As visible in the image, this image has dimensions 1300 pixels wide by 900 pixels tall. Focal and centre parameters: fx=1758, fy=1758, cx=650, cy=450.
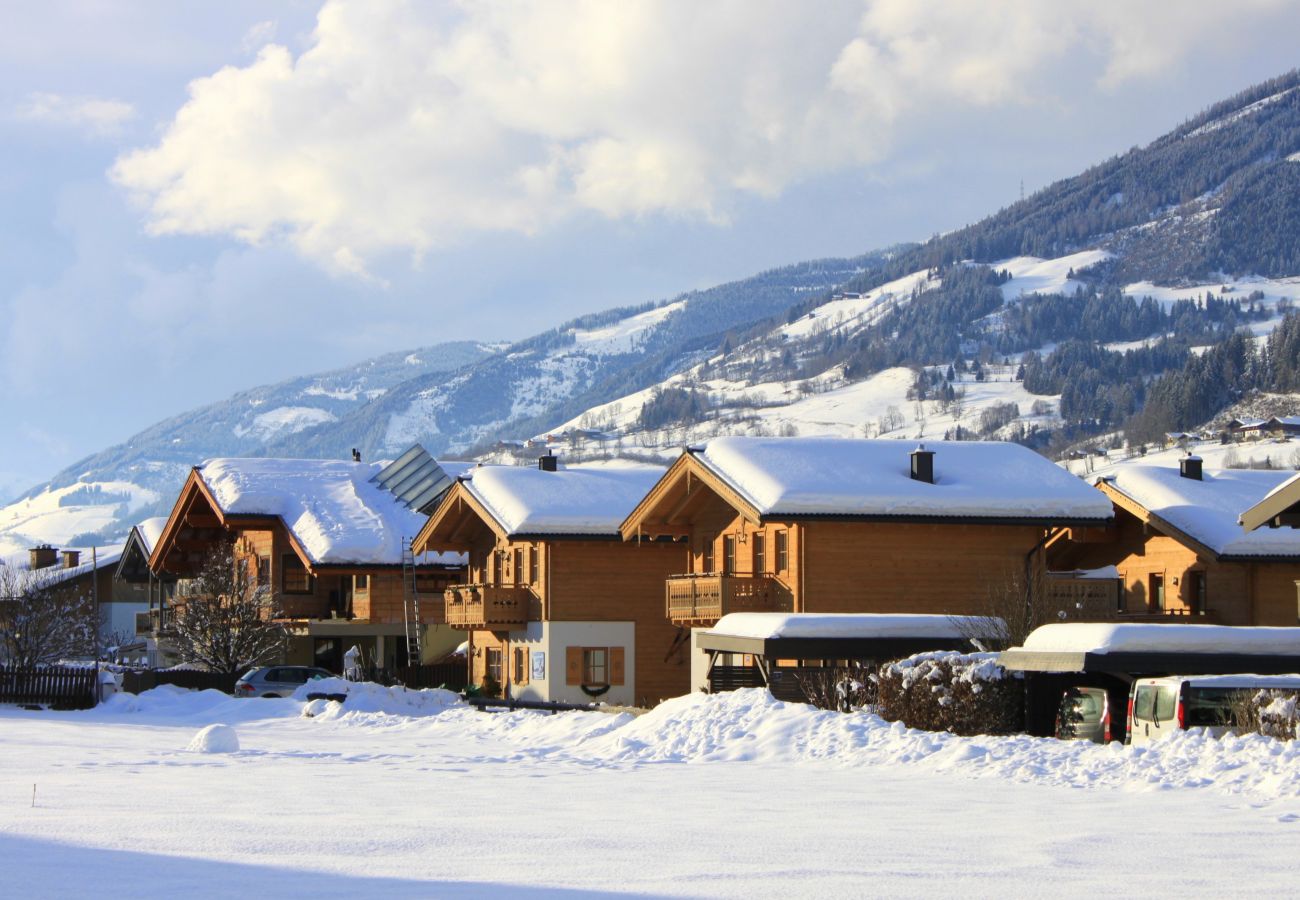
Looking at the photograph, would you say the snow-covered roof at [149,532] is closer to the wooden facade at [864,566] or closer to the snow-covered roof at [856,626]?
the wooden facade at [864,566]

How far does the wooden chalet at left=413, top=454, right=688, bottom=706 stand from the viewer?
5016 centimetres

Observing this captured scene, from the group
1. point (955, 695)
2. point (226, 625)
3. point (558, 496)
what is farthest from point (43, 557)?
point (955, 695)

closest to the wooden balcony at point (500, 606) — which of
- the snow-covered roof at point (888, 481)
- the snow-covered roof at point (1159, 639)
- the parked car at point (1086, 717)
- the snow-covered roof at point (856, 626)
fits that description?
the snow-covered roof at point (888, 481)

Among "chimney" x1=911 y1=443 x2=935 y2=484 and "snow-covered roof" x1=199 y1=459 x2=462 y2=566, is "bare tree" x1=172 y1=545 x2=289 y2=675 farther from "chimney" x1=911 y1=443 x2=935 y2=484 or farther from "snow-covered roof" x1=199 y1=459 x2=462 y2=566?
"chimney" x1=911 y1=443 x2=935 y2=484

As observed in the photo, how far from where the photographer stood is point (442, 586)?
6188cm

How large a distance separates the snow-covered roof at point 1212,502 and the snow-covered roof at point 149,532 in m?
48.5

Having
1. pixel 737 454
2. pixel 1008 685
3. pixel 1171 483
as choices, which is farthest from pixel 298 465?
pixel 1008 685

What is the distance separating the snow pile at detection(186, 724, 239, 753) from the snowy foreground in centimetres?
4

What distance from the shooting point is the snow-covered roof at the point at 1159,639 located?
2645 cm

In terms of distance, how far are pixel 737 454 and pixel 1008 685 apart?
17.5 meters

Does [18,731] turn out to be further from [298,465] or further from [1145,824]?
[298,465]

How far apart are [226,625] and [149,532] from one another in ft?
109

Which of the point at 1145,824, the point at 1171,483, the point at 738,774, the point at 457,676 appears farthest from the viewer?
the point at 457,676

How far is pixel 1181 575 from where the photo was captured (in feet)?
147
